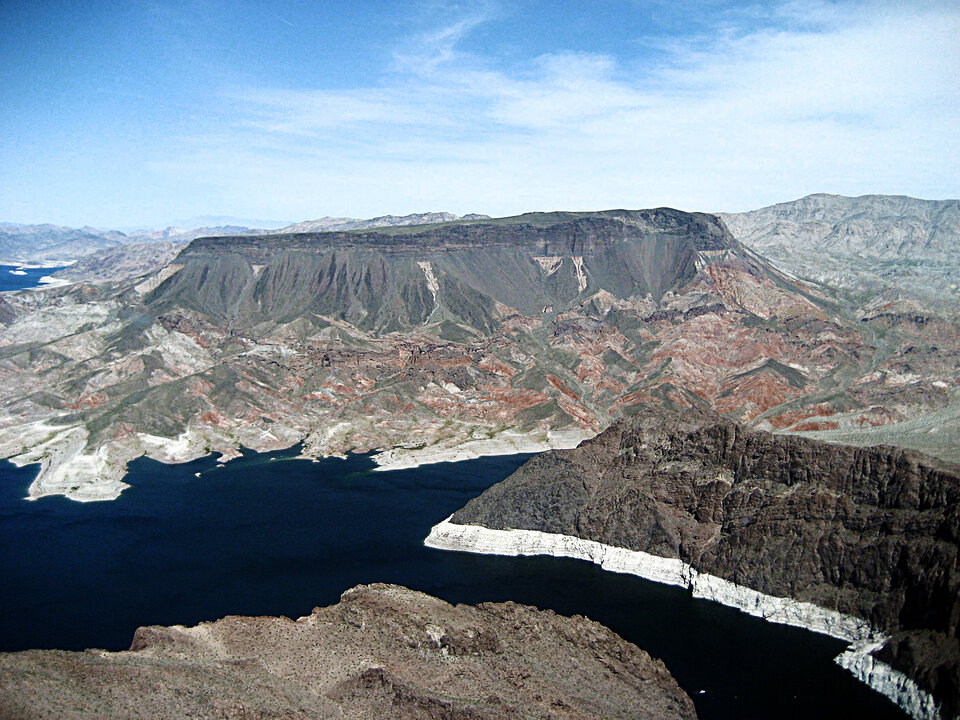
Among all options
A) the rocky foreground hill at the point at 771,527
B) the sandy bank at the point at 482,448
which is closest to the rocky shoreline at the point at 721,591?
the rocky foreground hill at the point at 771,527

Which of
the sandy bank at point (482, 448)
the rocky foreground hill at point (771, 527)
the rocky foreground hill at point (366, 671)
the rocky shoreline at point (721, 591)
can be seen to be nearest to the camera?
the rocky foreground hill at point (366, 671)

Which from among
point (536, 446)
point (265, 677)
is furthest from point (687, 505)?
point (536, 446)

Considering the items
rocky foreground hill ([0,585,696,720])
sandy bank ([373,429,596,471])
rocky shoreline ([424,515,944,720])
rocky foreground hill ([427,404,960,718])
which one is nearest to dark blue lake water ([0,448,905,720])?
rocky shoreline ([424,515,944,720])

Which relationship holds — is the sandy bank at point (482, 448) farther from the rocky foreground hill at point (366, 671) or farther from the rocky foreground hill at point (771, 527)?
the rocky foreground hill at point (366, 671)

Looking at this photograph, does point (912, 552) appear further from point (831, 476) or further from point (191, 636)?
point (191, 636)

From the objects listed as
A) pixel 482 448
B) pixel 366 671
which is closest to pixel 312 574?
pixel 366 671

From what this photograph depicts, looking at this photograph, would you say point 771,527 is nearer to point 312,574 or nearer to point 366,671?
point 366,671
